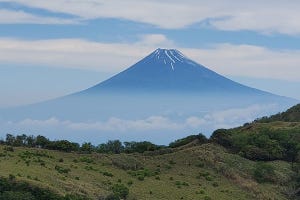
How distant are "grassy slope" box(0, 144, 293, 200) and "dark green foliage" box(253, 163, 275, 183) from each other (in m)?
0.88

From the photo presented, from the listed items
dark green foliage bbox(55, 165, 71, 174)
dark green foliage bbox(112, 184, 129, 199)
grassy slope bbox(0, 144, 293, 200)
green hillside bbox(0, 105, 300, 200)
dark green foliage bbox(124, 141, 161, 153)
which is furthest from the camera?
dark green foliage bbox(124, 141, 161, 153)

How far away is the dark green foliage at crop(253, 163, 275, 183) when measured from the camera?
2343 inches

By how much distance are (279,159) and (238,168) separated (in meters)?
11.9

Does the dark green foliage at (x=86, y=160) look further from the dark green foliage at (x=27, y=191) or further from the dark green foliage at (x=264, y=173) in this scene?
the dark green foliage at (x=27, y=191)

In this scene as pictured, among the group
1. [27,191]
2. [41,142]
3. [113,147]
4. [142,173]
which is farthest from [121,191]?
[113,147]

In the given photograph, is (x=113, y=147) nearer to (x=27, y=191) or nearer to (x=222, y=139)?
(x=222, y=139)

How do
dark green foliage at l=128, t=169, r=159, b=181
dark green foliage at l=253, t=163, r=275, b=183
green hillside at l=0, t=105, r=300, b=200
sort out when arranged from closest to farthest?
green hillside at l=0, t=105, r=300, b=200 < dark green foliage at l=128, t=169, r=159, b=181 < dark green foliage at l=253, t=163, r=275, b=183

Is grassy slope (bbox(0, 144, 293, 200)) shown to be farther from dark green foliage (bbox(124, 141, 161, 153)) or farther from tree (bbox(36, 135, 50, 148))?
tree (bbox(36, 135, 50, 148))

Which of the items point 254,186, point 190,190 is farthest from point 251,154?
point 190,190

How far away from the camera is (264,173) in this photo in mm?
60062

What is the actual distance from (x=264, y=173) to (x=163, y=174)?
39.4ft

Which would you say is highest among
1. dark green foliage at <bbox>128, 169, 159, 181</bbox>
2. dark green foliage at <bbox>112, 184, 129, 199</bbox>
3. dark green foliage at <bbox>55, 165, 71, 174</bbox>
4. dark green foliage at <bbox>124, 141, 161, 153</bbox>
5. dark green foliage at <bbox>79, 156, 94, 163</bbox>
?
dark green foliage at <bbox>124, 141, 161, 153</bbox>

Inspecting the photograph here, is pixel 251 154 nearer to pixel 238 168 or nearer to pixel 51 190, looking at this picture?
pixel 238 168

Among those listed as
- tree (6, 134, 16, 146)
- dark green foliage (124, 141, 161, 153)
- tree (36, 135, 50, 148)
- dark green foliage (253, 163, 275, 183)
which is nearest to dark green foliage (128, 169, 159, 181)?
dark green foliage (253, 163, 275, 183)
